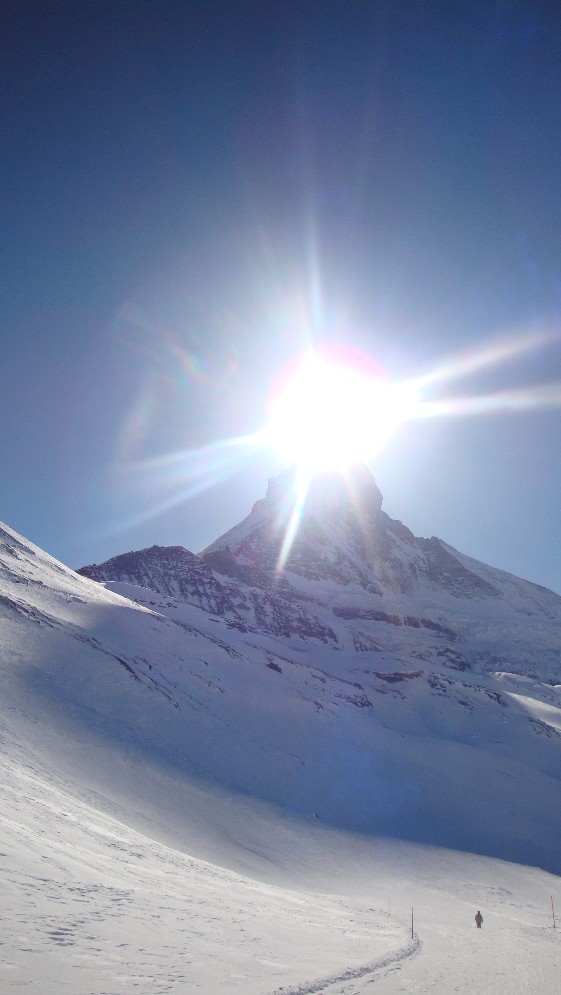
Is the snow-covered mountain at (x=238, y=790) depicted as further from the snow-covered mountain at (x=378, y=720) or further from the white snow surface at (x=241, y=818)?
the snow-covered mountain at (x=378, y=720)

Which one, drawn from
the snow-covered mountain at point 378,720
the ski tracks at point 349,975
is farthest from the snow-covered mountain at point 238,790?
the snow-covered mountain at point 378,720

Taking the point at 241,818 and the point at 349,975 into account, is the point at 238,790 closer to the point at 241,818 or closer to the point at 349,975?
the point at 241,818

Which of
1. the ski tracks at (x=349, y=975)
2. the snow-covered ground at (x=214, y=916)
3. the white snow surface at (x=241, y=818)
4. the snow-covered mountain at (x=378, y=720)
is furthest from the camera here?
the snow-covered mountain at (x=378, y=720)

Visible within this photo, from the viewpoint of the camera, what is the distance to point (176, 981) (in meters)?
10.2

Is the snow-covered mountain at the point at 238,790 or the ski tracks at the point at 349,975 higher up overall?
the snow-covered mountain at the point at 238,790

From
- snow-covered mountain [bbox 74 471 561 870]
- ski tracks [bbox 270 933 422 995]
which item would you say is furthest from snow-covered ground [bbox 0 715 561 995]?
snow-covered mountain [bbox 74 471 561 870]

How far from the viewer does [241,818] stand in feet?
130

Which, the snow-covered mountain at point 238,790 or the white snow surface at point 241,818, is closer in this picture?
the white snow surface at point 241,818

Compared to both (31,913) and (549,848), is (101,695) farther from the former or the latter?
(549,848)

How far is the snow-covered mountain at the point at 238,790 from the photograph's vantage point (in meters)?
14.5

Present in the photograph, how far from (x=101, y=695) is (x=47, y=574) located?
29.6 meters

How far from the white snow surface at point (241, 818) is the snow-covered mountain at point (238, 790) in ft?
0.55

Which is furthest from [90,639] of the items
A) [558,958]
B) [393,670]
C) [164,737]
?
[393,670]

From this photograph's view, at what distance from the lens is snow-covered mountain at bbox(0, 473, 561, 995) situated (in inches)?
571
